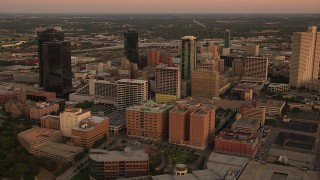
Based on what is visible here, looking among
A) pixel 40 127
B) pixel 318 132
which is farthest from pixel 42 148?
pixel 318 132

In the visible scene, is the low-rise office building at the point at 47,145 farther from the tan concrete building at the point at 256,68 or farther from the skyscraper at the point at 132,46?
the tan concrete building at the point at 256,68

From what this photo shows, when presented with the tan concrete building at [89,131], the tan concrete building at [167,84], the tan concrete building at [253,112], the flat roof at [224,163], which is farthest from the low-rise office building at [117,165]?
the tan concrete building at [167,84]

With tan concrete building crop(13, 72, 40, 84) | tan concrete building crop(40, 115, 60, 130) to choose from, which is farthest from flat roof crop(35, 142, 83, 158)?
tan concrete building crop(13, 72, 40, 84)

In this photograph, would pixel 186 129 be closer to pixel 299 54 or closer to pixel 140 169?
pixel 140 169

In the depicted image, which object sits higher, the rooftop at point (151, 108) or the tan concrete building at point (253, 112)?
the rooftop at point (151, 108)

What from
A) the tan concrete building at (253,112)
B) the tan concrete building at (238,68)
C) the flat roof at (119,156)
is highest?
the tan concrete building at (238,68)

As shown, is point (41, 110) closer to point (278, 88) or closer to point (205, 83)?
point (205, 83)
